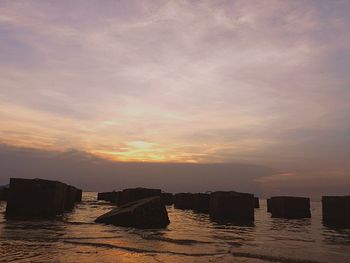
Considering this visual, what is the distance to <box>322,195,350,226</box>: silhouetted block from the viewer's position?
16.4 meters

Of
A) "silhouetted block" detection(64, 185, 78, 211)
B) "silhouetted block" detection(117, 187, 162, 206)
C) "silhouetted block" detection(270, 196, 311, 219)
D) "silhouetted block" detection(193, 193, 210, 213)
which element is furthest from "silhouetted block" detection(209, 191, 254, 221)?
"silhouetted block" detection(193, 193, 210, 213)

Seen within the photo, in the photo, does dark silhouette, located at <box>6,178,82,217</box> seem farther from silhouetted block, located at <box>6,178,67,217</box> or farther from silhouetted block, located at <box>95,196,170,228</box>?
silhouetted block, located at <box>95,196,170,228</box>

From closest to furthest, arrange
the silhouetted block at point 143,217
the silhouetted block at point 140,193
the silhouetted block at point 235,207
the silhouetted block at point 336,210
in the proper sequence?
the silhouetted block at point 143,217, the silhouetted block at point 235,207, the silhouetted block at point 336,210, the silhouetted block at point 140,193

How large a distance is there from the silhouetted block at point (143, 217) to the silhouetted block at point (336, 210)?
873 cm

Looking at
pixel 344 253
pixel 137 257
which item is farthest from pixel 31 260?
→ pixel 344 253

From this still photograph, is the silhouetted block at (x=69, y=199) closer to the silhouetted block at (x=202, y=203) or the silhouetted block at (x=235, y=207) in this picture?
the silhouetted block at (x=235, y=207)

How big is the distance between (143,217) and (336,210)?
10199mm

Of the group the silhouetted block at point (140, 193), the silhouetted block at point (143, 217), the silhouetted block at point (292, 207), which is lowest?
the silhouetted block at point (143, 217)

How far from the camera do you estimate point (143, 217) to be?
1032 cm

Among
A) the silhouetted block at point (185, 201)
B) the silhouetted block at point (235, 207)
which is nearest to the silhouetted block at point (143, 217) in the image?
the silhouetted block at point (235, 207)

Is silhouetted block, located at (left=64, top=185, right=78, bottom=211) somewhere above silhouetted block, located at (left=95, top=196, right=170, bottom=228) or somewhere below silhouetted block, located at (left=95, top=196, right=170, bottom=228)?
above

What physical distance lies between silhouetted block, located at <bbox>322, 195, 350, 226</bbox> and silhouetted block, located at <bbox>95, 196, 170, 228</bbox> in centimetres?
873

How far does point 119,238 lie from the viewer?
7547mm

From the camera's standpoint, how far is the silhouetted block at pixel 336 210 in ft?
53.8
